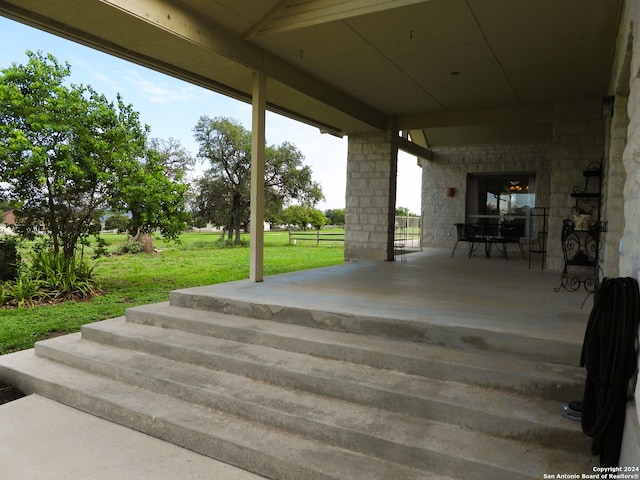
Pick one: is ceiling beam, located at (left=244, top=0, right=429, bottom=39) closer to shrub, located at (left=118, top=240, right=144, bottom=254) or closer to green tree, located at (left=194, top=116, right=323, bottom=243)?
shrub, located at (left=118, top=240, right=144, bottom=254)

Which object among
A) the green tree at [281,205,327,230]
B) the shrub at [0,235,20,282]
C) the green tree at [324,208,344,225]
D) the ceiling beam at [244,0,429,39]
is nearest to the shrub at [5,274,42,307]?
the shrub at [0,235,20,282]

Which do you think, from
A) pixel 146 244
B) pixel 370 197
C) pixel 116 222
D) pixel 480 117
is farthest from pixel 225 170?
pixel 480 117

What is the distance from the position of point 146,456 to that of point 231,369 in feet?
2.50

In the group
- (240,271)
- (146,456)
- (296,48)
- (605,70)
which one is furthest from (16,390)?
(605,70)

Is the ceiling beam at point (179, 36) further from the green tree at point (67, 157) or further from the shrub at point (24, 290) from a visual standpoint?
the shrub at point (24, 290)

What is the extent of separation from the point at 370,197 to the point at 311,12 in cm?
406

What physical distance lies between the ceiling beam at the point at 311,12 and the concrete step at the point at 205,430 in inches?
136

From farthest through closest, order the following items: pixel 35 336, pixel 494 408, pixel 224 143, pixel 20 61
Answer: pixel 224 143 → pixel 20 61 → pixel 35 336 → pixel 494 408

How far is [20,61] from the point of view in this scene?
6105 millimetres

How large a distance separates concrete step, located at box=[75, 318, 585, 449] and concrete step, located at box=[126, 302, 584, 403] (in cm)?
5

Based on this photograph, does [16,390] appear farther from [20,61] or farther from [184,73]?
[20,61]

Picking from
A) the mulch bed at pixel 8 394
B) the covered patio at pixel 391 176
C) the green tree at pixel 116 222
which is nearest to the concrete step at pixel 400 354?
the covered patio at pixel 391 176

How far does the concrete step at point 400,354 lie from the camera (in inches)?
90.0

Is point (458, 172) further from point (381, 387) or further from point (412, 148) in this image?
point (381, 387)
